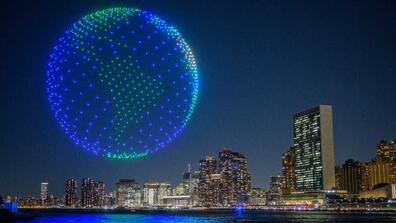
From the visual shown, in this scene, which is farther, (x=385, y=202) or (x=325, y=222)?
(x=385, y=202)

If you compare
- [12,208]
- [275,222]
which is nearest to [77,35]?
[275,222]

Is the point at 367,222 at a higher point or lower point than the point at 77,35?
lower

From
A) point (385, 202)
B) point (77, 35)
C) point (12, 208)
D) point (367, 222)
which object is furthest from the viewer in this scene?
point (385, 202)

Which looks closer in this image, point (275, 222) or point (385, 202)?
point (275, 222)

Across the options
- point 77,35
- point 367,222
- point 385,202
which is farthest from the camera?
point 385,202

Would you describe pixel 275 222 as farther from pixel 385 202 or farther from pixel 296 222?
pixel 385 202

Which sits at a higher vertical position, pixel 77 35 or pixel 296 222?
pixel 77 35

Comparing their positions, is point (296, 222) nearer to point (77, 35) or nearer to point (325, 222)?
point (325, 222)

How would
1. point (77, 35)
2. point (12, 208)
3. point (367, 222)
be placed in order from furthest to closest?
point (12, 208) → point (367, 222) → point (77, 35)

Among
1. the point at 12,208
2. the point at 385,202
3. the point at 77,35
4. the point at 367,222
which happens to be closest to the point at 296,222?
the point at 367,222
